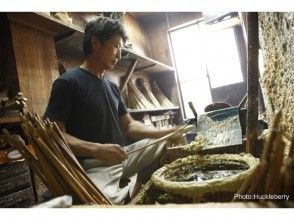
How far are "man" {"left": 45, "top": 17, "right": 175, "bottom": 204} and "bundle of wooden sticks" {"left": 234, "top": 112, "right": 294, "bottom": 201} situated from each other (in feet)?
3.48

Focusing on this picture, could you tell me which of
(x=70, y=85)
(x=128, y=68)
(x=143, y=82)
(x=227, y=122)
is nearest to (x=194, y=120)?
(x=227, y=122)

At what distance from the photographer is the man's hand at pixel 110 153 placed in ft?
6.61

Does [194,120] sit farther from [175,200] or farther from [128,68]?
→ [128,68]

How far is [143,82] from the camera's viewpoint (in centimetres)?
590

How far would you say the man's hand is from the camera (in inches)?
79.3

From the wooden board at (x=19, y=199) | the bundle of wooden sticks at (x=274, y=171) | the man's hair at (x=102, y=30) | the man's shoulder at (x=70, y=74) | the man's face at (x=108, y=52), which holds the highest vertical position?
the man's hair at (x=102, y=30)

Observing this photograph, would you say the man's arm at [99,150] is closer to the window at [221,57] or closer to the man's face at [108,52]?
the man's face at [108,52]

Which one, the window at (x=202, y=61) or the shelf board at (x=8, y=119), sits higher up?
the window at (x=202, y=61)

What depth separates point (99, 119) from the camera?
243 centimetres

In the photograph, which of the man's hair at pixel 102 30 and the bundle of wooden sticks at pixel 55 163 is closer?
the bundle of wooden sticks at pixel 55 163

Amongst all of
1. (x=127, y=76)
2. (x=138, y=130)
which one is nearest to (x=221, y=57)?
(x=127, y=76)

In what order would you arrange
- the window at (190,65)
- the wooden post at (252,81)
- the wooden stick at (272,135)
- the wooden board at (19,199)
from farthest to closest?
the window at (190,65), the wooden board at (19,199), the wooden post at (252,81), the wooden stick at (272,135)

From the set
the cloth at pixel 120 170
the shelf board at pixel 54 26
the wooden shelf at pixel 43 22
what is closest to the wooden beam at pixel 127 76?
the shelf board at pixel 54 26

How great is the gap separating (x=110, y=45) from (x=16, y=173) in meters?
1.24
